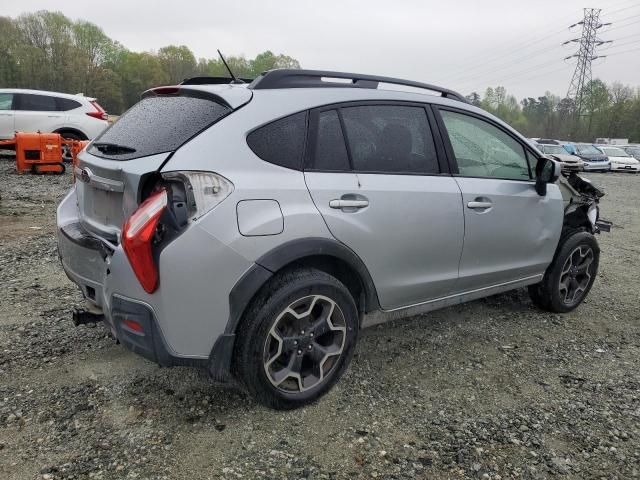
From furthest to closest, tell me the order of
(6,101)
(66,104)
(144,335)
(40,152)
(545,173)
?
(66,104)
(6,101)
(40,152)
(545,173)
(144,335)

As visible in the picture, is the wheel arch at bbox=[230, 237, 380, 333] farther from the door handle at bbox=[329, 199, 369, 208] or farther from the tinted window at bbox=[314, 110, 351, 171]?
the tinted window at bbox=[314, 110, 351, 171]

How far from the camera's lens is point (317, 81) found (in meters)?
2.99

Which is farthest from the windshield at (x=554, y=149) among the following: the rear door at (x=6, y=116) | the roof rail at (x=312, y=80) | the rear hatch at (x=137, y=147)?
the rear hatch at (x=137, y=147)

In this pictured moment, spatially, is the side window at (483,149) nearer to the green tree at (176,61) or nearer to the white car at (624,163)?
the white car at (624,163)

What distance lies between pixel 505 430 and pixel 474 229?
4.14 ft

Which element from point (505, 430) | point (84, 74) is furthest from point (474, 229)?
point (84, 74)

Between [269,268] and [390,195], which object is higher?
[390,195]

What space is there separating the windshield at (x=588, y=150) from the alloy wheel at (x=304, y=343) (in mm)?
27327

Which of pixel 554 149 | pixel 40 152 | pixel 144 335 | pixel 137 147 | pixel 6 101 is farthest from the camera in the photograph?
pixel 554 149

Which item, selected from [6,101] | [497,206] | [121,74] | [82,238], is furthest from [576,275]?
[121,74]

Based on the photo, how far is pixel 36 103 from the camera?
1301 centimetres

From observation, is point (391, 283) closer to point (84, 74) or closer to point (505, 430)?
point (505, 430)

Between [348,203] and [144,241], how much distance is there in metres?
1.06

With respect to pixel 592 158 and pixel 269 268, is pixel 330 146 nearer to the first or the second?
pixel 269 268
